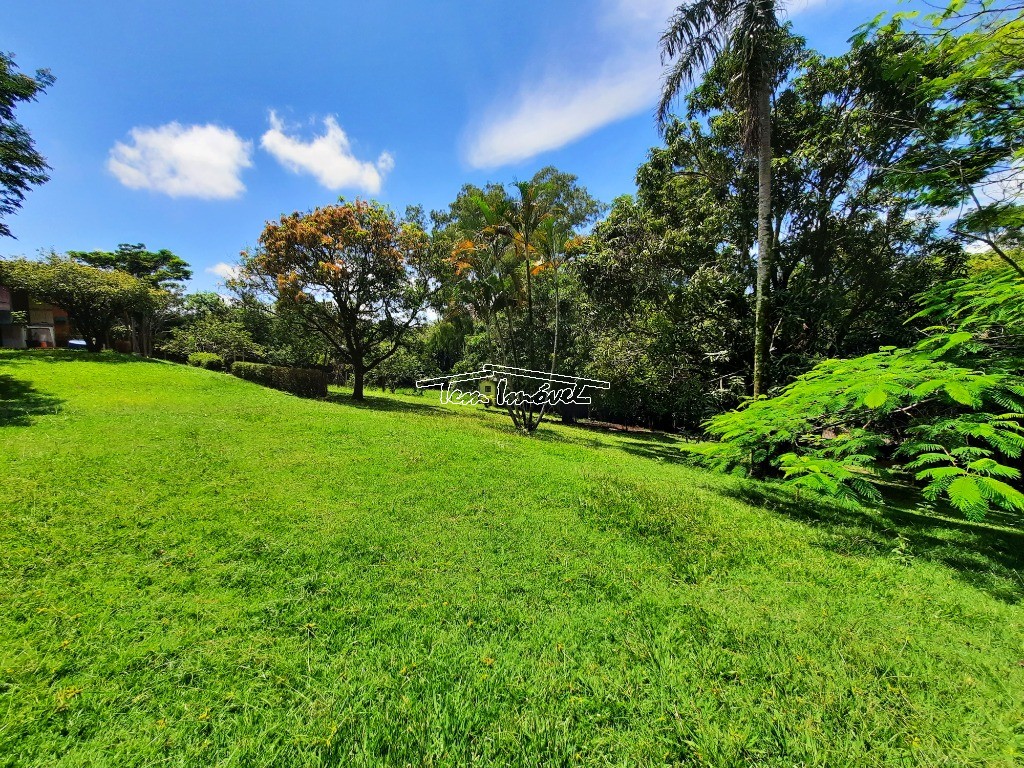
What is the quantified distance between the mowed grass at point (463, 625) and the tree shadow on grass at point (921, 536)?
0.05m

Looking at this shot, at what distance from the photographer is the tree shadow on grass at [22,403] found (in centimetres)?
678

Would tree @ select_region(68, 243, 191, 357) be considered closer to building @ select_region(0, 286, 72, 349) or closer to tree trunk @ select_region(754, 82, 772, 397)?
building @ select_region(0, 286, 72, 349)

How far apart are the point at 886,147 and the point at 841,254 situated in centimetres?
244

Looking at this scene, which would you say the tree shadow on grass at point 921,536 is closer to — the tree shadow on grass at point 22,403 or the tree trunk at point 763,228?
the tree trunk at point 763,228

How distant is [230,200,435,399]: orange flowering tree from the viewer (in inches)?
585

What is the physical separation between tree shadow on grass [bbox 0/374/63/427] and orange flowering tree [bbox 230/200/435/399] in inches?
→ 291

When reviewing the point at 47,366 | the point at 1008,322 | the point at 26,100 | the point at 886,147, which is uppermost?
the point at 26,100

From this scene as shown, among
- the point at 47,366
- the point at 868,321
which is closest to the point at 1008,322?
the point at 868,321

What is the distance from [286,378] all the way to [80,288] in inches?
421

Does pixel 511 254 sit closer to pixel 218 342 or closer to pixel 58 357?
pixel 58 357

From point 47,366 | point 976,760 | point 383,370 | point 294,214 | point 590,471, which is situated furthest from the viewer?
point 383,370

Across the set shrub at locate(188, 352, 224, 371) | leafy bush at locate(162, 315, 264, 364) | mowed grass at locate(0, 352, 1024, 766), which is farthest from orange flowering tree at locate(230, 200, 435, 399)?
mowed grass at locate(0, 352, 1024, 766)

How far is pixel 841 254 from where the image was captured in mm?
9914

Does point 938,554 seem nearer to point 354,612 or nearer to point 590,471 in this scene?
point 590,471
